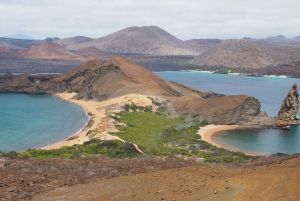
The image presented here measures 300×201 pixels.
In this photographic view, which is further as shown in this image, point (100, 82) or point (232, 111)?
point (100, 82)

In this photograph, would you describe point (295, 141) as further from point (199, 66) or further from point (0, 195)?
point (199, 66)

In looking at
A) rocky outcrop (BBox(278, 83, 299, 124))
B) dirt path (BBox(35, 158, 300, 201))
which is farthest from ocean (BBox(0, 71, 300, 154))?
dirt path (BBox(35, 158, 300, 201))

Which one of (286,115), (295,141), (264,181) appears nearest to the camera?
(264,181)

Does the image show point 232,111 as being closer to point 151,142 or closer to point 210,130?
point 210,130

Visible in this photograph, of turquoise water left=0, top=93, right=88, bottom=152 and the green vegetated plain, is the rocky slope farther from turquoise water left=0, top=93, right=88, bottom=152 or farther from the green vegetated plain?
the green vegetated plain

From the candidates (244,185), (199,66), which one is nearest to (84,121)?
(244,185)

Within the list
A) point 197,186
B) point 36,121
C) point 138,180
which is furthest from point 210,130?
point 197,186
